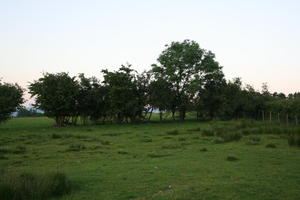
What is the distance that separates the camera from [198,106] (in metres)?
51.3

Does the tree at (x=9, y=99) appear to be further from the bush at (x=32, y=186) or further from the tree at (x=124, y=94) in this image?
the bush at (x=32, y=186)

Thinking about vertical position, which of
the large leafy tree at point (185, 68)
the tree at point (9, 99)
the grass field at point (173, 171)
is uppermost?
the large leafy tree at point (185, 68)

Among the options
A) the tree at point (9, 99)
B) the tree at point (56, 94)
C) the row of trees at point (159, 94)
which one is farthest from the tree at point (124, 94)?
the tree at point (9, 99)

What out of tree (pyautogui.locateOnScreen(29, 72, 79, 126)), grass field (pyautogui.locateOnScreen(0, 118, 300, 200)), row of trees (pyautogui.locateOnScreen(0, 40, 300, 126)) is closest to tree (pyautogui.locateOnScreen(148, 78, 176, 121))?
row of trees (pyautogui.locateOnScreen(0, 40, 300, 126))

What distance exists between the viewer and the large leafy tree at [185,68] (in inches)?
2003

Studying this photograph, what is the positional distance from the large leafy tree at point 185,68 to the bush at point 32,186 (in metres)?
42.3

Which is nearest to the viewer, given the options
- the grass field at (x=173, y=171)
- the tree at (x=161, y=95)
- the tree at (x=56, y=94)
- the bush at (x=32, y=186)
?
the bush at (x=32, y=186)

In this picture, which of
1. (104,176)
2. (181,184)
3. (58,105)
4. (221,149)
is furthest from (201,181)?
(58,105)

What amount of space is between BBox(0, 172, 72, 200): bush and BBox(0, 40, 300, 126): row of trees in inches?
1440

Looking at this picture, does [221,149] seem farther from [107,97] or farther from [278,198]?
[107,97]

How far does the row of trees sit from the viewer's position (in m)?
44.9

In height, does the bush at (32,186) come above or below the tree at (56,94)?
below

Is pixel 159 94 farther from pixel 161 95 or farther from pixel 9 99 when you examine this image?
pixel 9 99

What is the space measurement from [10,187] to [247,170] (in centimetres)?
798
